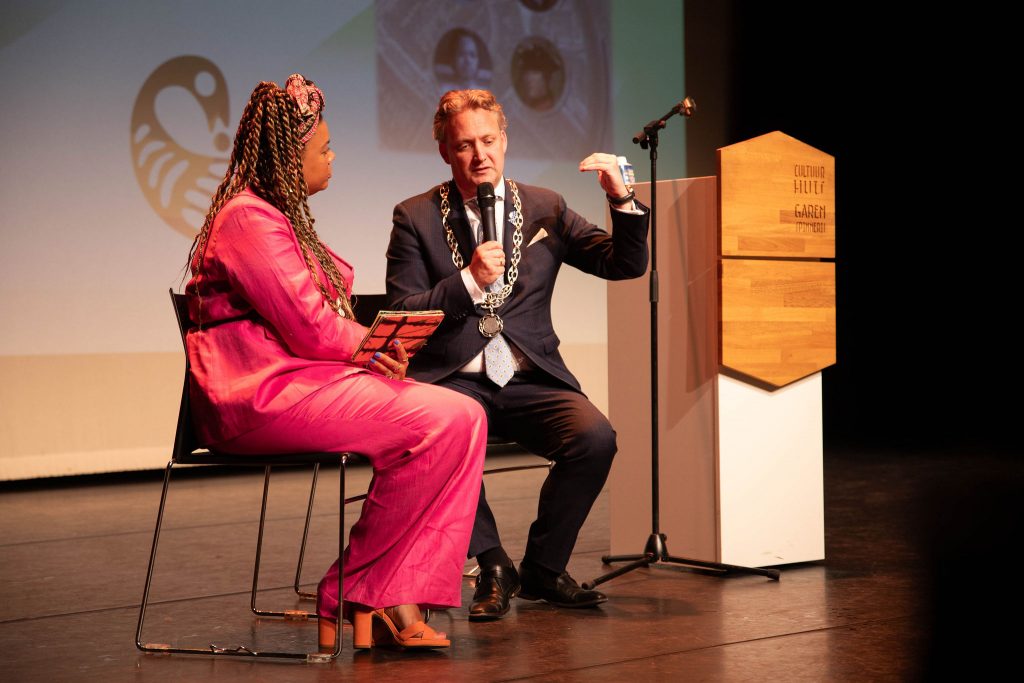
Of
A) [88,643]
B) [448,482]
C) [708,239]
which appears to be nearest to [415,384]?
[448,482]

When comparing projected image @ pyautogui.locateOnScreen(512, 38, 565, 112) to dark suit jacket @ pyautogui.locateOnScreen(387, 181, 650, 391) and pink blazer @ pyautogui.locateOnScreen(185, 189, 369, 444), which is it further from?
pink blazer @ pyautogui.locateOnScreen(185, 189, 369, 444)

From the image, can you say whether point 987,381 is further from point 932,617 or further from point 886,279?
point 932,617

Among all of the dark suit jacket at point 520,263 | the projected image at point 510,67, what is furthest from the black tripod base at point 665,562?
the projected image at point 510,67

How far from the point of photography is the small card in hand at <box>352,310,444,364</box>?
2.48 metres

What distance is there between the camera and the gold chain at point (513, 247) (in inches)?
125

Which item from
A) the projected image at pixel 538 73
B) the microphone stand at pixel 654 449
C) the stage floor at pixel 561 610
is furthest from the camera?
the projected image at pixel 538 73

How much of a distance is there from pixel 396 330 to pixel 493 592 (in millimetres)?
807

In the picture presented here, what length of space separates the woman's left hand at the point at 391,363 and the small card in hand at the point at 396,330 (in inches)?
0.5

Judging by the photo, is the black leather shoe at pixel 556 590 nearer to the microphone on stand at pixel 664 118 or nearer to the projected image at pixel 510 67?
the microphone on stand at pixel 664 118

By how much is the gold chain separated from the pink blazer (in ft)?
2.06

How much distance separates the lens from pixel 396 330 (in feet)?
8.32

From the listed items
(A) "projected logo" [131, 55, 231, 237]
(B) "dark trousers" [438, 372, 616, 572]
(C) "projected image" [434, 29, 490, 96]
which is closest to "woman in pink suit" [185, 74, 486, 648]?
(B) "dark trousers" [438, 372, 616, 572]

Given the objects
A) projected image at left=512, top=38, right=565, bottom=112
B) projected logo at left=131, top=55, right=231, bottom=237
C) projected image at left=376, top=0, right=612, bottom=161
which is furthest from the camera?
projected image at left=512, top=38, right=565, bottom=112

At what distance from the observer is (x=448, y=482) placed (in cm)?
262
